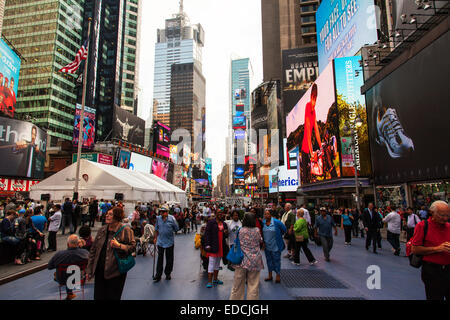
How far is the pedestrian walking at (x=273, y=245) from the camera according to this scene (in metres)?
6.51

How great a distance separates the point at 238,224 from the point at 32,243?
6.55 metres

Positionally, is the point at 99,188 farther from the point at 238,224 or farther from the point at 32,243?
the point at 238,224

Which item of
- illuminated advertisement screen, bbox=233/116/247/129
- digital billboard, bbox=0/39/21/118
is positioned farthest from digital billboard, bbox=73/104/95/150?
illuminated advertisement screen, bbox=233/116/247/129

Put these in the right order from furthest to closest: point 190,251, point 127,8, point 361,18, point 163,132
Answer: point 127,8 → point 163,132 → point 361,18 → point 190,251

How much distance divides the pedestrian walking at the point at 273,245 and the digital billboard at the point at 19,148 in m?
38.0

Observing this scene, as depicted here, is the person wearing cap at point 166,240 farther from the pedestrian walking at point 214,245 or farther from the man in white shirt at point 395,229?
the man in white shirt at point 395,229

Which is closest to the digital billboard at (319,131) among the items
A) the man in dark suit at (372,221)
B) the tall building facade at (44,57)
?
the man in dark suit at (372,221)

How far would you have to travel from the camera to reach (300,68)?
59.2 m

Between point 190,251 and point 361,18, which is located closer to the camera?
point 190,251

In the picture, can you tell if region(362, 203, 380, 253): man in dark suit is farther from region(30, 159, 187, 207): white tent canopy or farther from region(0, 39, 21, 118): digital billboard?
region(0, 39, 21, 118): digital billboard

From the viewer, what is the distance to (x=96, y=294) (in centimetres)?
368

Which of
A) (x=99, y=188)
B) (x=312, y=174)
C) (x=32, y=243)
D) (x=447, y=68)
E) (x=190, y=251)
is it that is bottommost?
(x=190, y=251)

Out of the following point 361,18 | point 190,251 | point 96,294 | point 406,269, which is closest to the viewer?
point 96,294

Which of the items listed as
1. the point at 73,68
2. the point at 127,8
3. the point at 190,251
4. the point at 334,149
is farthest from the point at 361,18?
the point at 127,8
